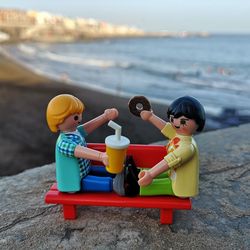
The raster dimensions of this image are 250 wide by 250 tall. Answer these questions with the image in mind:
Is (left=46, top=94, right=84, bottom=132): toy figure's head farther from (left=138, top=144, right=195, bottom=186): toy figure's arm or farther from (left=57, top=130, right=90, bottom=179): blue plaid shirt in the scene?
(left=138, top=144, right=195, bottom=186): toy figure's arm

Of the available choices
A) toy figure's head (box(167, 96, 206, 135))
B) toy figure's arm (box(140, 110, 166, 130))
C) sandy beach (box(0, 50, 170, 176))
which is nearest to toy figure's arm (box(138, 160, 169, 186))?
toy figure's head (box(167, 96, 206, 135))

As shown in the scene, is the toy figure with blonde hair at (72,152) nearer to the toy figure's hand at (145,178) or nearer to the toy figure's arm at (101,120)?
the toy figure's arm at (101,120)

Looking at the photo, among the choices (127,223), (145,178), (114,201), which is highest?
(145,178)

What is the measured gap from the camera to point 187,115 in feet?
6.48

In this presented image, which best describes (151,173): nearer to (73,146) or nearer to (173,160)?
(173,160)

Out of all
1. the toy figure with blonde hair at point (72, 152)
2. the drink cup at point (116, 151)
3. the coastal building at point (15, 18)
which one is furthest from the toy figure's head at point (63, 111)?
the coastal building at point (15, 18)

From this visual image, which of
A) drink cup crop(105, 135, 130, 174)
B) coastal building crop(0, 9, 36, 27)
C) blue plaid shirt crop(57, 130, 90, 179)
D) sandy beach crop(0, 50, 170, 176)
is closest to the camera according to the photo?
drink cup crop(105, 135, 130, 174)

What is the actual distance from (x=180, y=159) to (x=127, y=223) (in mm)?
640

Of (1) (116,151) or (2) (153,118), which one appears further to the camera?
(2) (153,118)

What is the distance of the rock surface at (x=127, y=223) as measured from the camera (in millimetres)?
2143

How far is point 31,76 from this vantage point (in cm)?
1578

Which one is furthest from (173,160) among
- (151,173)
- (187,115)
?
(187,115)

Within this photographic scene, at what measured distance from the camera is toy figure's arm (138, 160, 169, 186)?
202cm

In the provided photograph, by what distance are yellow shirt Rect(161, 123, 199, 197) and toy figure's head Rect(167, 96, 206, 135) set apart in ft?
0.23
